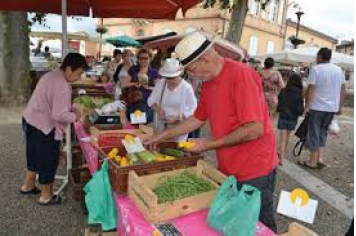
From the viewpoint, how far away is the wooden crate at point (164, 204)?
1659 millimetres

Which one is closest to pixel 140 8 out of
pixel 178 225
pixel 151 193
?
pixel 151 193

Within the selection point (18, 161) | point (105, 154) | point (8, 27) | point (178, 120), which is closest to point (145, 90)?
point (178, 120)

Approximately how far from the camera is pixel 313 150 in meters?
5.24

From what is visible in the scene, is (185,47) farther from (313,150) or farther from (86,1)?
(313,150)

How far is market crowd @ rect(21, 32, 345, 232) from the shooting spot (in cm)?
180

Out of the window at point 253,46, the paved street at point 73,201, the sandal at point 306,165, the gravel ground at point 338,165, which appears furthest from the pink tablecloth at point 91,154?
the window at point 253,46

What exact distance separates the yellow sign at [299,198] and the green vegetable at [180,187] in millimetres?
536

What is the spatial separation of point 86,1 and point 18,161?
2.61 metres

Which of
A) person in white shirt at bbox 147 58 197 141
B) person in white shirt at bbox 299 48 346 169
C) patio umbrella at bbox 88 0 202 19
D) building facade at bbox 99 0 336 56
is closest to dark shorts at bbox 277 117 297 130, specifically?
person in white shirt at bbox 299 48 346 169

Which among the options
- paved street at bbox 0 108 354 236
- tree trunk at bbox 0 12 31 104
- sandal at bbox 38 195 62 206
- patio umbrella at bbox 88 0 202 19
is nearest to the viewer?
paved street at bbox 0 108 354 236

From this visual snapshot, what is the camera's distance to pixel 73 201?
3.69 metres

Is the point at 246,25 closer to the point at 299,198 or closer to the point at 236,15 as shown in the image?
the point at 236,15

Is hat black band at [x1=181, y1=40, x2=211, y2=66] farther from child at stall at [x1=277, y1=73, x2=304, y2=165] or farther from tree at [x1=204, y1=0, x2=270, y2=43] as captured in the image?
tree at [x1=204, y1=0, x2=270, y2=43]

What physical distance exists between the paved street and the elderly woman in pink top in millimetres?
388
